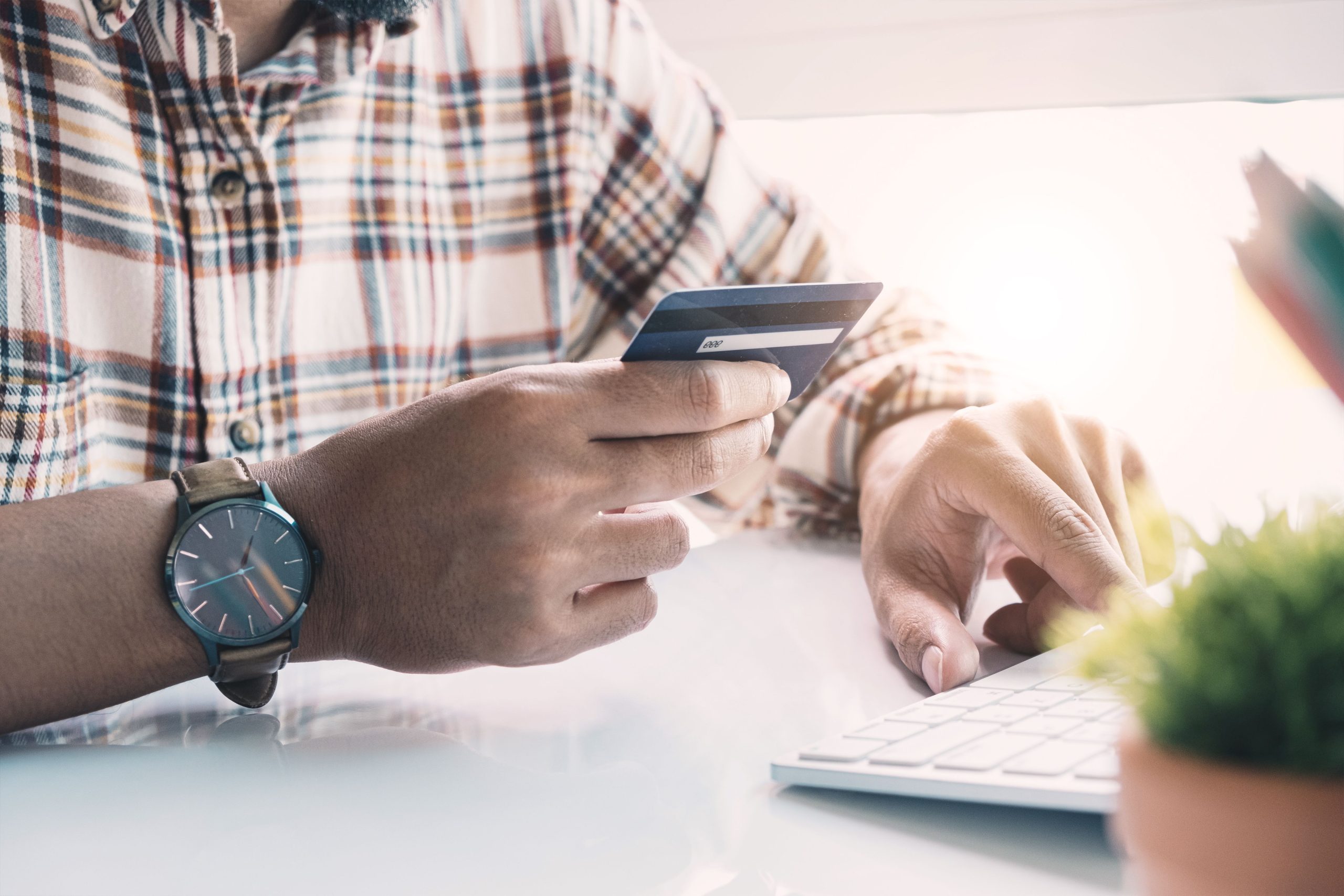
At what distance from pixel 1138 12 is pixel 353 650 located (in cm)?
94

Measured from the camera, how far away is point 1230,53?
944 mm

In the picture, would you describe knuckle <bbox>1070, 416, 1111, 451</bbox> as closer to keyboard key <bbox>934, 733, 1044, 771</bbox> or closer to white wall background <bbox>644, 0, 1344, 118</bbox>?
keyboard key <bbox>934, 733, 1044, 771</bbox>

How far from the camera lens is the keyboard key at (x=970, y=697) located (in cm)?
45

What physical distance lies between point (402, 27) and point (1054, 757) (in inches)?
31.9

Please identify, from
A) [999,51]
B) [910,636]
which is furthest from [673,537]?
[999,51]

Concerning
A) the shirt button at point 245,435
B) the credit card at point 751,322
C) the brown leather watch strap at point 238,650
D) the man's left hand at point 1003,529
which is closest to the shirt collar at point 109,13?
the shirt button at point 245,435

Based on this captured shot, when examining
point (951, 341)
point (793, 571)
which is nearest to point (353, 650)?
point (793, 571)

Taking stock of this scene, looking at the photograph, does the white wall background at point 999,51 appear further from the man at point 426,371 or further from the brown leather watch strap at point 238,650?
the brown leather watch strap at point 238,650

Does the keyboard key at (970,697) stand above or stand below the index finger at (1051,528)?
below

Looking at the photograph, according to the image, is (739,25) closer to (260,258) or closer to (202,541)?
(260,258)

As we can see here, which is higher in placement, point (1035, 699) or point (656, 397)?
point (656, 397)

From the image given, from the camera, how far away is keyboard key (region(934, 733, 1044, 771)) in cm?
36

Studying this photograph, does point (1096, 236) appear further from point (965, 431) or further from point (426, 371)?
point (426, 371)

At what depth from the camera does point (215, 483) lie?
0.50m
